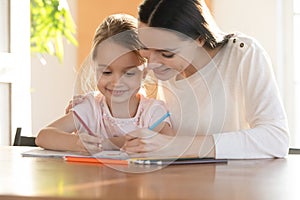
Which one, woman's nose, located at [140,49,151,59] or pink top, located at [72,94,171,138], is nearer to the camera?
woman's nose, located at [140,49,151,59]

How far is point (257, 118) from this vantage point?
1.42 m

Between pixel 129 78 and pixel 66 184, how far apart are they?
2.14 ft

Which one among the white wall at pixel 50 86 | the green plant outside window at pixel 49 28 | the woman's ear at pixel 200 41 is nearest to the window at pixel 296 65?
the green plant outside window at pixel 49 28

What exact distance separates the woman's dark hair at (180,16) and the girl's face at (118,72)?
0.32 ft

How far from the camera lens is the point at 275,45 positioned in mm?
3551

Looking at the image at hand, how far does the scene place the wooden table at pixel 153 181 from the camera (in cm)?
71

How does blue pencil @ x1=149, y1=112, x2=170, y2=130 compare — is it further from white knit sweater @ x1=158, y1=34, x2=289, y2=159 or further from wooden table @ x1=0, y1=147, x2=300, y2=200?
wooden table @ x1=0, y1=147, x2=300, y2=200

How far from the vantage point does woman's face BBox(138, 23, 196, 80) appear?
1.38m

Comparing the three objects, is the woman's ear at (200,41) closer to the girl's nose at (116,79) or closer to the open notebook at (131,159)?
the girl's nose at (116,79)

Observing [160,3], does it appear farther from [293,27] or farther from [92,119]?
[293,27]

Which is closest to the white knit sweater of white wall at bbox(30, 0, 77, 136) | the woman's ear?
the woman's ear

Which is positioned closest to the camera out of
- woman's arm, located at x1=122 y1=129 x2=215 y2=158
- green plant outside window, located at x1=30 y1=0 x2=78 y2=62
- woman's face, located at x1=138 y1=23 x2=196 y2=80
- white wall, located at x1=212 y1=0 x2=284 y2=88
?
woman's arm, located at x1=122 y1=129 x2=215 y2=158

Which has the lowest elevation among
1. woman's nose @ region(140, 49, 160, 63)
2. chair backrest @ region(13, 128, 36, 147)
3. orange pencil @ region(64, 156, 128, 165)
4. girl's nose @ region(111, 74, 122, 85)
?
orange pencil @ region(64, 156, 128, 165)

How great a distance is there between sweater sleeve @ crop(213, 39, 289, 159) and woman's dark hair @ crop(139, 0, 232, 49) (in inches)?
5.3
